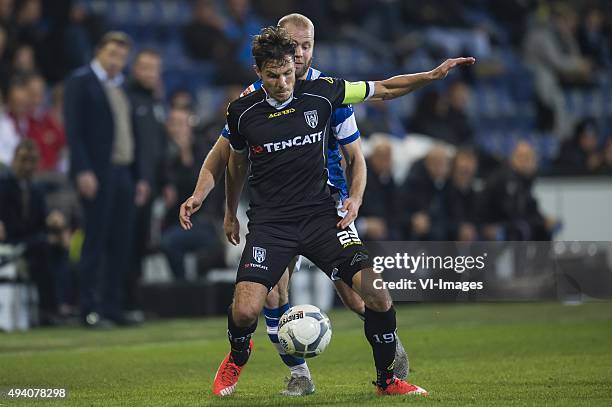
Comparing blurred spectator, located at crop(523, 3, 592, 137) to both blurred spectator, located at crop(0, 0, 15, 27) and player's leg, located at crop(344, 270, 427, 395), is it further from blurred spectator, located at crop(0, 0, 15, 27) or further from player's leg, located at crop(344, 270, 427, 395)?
player's leg, located at crop(344, 270, 427, 395)

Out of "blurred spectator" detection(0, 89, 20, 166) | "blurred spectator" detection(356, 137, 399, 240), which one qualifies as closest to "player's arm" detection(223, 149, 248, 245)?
"blurred spectator" detection(0, 89, 20, 166)

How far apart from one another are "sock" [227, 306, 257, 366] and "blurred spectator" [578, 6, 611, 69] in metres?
17.4

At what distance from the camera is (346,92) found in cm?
736

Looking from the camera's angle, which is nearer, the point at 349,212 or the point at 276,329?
the point at 349,212

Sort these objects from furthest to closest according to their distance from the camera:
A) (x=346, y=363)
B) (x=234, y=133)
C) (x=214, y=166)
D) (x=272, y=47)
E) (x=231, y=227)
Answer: (x=346, y=363) → (x=231, y=227) → (x=214, y=166) → (x=234, y=133) → (x=272, y=47)

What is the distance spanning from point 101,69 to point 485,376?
6058 mm

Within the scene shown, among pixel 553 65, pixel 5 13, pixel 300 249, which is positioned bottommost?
pixel 300 249

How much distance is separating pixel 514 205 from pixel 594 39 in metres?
8.88

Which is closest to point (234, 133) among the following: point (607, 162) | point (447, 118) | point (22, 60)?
point (22, 60)

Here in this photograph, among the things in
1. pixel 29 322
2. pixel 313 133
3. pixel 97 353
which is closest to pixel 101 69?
pixel 29 322

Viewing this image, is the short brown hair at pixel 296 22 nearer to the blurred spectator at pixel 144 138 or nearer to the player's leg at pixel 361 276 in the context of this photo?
the player's leg at pixel 361 276

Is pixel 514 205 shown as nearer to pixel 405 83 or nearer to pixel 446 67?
pixel 405 83

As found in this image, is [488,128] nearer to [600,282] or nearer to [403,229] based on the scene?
[403,229]

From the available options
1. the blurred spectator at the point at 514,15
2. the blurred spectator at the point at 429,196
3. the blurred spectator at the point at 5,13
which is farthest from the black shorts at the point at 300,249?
the blurred spectator at the point at 514,15
